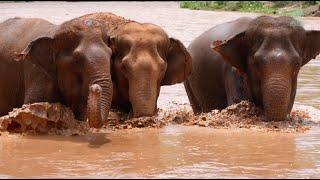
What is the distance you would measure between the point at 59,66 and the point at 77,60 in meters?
0.42

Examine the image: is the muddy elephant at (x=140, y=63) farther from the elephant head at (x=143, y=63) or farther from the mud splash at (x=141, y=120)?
the mud splash at (x=141, y=120)

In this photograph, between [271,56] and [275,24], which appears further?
[275,24]

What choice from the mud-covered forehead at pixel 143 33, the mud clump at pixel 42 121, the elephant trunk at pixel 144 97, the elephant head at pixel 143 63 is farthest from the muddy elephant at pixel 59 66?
→ the elephant trunk at pixel 144 97

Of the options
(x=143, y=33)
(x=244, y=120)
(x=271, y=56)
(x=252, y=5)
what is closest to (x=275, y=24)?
(x=271, y=56)

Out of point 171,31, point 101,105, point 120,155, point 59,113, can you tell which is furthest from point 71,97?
point 171,31

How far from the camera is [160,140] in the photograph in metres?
9.35

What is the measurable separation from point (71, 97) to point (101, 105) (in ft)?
2.69

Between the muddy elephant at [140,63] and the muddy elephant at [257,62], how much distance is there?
21.6 inches

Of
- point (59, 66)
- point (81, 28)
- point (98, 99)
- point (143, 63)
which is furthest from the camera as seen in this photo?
point (143, 63)

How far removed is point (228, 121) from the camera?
10.6 metres

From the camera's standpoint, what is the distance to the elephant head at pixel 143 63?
9984 mm

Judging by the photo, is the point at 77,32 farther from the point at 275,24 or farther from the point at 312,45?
the point at 312,45

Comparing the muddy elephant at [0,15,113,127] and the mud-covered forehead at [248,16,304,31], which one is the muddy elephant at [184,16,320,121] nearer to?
the mud-covered forehead at [248,16,304,31]

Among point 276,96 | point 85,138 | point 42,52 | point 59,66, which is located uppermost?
point 42,52
